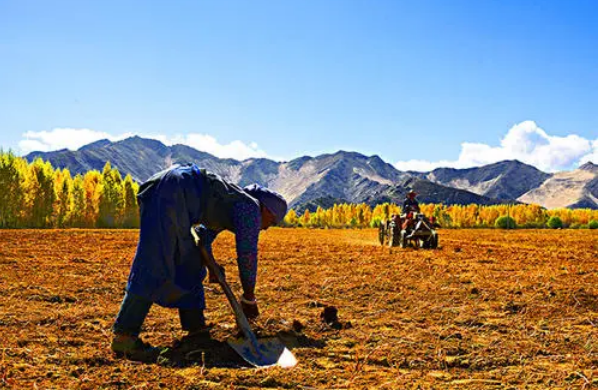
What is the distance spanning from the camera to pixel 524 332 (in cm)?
535

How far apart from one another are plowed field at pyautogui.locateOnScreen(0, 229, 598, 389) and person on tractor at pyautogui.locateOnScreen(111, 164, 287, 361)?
10.7 inches

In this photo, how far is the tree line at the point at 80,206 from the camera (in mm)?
43219

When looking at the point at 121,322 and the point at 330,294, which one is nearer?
the point at 121,322

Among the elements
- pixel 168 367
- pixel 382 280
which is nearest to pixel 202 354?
pixel 168 367

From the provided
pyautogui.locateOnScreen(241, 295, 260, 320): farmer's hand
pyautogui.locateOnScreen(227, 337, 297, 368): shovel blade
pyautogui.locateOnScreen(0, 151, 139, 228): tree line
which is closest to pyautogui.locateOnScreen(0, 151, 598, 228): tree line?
pyautogui.locateOnScreen(0, 151, 139, 228): tree line

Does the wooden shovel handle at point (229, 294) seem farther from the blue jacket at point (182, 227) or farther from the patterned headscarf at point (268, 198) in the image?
the patterned headscarf at point (268, 198)

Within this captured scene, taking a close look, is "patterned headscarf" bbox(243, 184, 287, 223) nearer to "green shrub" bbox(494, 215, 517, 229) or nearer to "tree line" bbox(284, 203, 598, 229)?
"tree line" bbox(284, 203, 598, 229)

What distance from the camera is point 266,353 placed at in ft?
14.3

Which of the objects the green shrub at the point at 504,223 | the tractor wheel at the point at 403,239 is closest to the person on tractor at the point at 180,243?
the tractor wheel at the point at 403,239

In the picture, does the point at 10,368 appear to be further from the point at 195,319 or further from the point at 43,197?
the point at 43,197

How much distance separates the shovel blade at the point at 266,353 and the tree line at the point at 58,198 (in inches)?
1711

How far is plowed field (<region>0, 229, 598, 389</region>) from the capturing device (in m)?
3.78

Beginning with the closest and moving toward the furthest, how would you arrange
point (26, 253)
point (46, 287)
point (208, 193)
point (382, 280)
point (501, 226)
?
point (208, 193), point (46, 287), point (382, 280), point (26, 253), point (501, 226)

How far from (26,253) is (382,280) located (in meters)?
9.06
